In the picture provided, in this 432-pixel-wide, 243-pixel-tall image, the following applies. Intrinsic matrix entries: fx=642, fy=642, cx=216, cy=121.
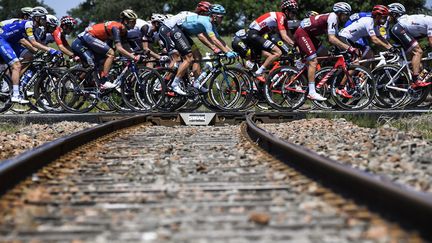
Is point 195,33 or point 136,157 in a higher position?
point 195,33

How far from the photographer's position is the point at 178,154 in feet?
19.1

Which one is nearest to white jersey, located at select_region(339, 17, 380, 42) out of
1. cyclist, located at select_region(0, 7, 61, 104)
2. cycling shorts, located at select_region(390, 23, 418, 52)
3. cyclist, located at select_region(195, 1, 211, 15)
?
cycling shorts, located at select_region(390, 23, 418, 52)

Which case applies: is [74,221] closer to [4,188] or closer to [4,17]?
[4,188]

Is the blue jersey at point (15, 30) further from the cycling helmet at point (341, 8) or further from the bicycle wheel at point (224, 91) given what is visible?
the cycling helmet at point (341, 8)

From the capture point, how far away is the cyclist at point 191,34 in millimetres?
11234

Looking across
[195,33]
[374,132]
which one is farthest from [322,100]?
[374,132]

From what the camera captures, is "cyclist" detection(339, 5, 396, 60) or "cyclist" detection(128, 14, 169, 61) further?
"cyclist" detection(128, 14, 169, 61)

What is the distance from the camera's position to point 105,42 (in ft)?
40.6

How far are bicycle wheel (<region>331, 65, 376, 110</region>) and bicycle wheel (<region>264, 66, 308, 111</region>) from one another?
0.58 metres

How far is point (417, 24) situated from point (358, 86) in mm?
1637

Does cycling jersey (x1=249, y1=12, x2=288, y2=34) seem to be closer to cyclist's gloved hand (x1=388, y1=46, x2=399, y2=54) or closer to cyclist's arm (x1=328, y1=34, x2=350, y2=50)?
cyclist's arm (x1=328, y1=34, x2=350, y2=50)

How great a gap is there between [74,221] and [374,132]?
5.24 meters

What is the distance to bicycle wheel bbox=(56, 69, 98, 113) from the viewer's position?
38.9ft

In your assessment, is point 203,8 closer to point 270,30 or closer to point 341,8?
point 270,30
